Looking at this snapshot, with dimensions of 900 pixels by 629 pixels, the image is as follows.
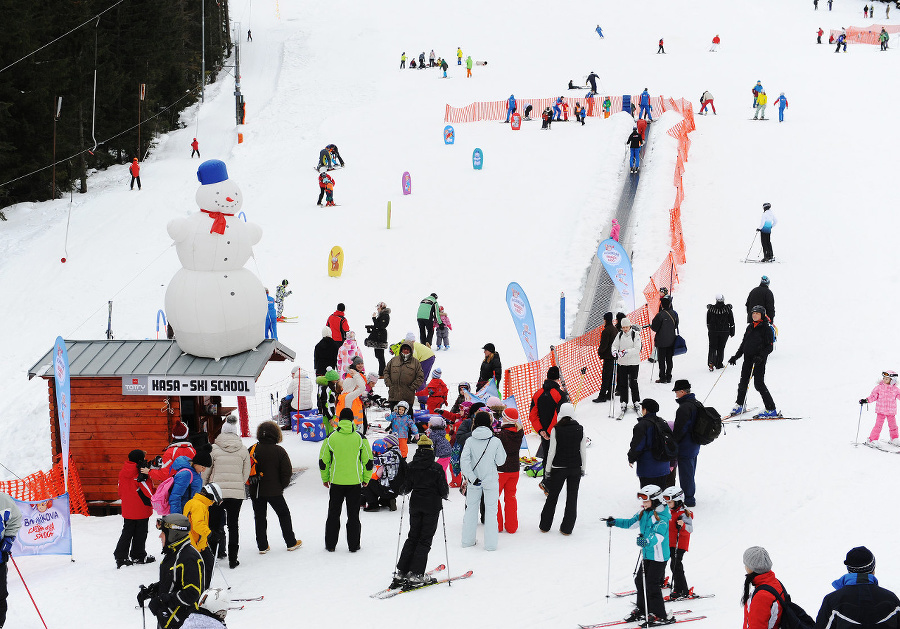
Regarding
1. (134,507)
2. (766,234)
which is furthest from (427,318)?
(134,507)

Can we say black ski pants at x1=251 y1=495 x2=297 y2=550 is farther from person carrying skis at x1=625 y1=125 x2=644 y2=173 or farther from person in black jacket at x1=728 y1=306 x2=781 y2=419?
person carrying skis at x1=625 y1=125 x2=644 y2=173

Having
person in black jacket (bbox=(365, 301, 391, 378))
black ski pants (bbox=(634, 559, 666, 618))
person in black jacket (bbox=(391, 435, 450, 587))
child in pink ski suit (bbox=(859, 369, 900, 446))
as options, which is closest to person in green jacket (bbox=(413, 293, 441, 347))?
person in black jacket (bbox=(365, 301, 391, 378))

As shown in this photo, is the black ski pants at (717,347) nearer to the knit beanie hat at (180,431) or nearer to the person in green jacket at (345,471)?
the person in green jacket at (345,471)

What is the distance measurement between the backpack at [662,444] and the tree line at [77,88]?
26.3 metres

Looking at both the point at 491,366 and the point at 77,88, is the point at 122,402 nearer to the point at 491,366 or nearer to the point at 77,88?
the point at 491,366

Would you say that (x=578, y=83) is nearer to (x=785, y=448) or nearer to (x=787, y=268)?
(x=787, y=268)

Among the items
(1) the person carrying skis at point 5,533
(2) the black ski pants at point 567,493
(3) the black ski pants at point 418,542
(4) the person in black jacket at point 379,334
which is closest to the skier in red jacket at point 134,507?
(1) the person carrying skis at point 5,533

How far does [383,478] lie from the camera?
12.0 meters

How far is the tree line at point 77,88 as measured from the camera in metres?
32.3

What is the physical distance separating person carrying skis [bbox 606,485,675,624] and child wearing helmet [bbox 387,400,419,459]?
16.5 feet

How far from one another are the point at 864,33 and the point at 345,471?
5766 centimetres

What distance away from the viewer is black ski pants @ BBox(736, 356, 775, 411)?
14.2m

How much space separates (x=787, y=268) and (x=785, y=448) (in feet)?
35.3

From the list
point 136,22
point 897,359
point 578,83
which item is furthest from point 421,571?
point 578,83
